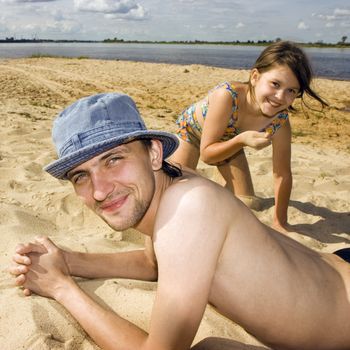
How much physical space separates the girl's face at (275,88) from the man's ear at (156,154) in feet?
5.13

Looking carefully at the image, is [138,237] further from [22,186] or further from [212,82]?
[212,82]

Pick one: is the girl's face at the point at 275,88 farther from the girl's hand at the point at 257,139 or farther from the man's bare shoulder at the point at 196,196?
the man's bare shoulder at the point at 196,196

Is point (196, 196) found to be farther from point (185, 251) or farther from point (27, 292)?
point (27, 292)

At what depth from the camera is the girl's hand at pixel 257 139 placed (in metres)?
2.75

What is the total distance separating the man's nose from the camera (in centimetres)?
165

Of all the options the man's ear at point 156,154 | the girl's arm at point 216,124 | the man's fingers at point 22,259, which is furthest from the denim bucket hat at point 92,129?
the girl's arm at point 216,124

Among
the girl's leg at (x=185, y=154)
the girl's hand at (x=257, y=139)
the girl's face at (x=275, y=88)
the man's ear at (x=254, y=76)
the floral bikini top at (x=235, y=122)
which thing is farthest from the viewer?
the girl's leg at (x=185, y=154)

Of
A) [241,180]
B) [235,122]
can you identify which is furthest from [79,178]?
[241,180]

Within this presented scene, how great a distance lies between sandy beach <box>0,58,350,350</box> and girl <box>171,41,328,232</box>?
1.12 feet

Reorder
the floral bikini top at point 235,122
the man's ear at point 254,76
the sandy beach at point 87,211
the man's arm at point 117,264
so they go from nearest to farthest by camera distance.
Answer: the sandy beach at point 87,211
the man's arm at point 117,264
the man's ear at point 254,76
the floral bikini top at point 235,122

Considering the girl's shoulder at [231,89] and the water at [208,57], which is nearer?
the girl's shoulder at [231,89]

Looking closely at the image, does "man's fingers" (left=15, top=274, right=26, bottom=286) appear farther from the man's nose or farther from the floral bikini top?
the floral bikini top

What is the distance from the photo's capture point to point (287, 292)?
5.53 ft

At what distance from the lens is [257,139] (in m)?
2.78
